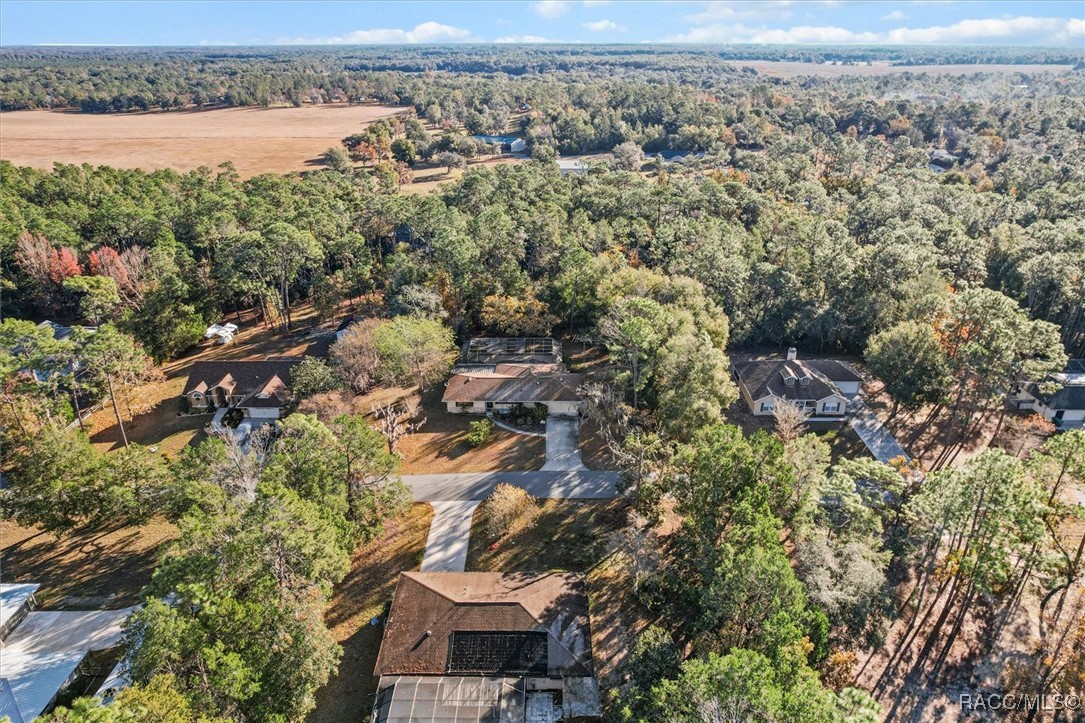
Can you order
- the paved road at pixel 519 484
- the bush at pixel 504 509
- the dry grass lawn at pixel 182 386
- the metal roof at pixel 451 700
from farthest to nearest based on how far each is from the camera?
the dry grass lawn at pixel 182 386, the paved road at pixel 519 484, the bush at pixel 504 509, the metal roof at pixel 451 700

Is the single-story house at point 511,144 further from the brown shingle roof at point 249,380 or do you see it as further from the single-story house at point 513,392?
the single-story house at point 513,392

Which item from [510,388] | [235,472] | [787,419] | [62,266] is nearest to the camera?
[235,472]

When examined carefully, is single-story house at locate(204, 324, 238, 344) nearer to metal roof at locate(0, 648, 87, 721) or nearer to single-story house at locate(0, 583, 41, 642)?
single-story house at locate(0, 583, 41, 642)

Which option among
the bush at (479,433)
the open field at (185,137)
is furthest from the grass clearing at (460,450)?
the open field at (185,137)

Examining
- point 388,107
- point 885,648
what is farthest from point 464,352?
point 388,107

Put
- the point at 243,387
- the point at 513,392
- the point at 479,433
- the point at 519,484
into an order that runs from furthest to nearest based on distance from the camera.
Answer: the point at 243,387 → the point at 513,392 → the point at 479,433 → the point at 519,484

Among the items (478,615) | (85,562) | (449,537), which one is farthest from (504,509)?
(85,562)

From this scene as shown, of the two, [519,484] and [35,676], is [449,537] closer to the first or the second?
[519,484]

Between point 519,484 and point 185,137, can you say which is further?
point 185,137
